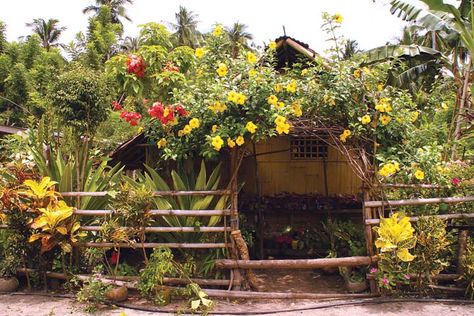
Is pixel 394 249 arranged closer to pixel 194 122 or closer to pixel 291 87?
pixel 291 87

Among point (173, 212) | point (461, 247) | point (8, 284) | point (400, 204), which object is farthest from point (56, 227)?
point (461, 247)

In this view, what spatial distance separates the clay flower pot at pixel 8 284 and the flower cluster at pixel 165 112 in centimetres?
311

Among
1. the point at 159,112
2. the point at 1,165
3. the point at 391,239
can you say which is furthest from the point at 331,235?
the point at 1,165

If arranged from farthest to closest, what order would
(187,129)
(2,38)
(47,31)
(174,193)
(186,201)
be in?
1. (47,31)
2. (2,38)
3. (186,201)
4. (174,193)
5. (187,129)

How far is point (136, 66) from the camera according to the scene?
5.78 metres

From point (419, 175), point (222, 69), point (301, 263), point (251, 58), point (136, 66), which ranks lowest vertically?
point (301, 263)

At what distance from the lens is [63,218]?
17.4 ft

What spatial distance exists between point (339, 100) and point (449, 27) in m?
4.45

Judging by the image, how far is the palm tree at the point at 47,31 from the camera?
28531mm

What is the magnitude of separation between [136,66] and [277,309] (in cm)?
383

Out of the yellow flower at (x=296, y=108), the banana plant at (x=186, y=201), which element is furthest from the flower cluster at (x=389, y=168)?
the banana plant at (x=186, y=201)

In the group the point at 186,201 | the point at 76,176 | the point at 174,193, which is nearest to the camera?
the point at 174,193

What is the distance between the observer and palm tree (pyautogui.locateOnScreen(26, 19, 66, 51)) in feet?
93.6

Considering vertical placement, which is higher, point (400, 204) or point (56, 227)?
point (400, 204)
